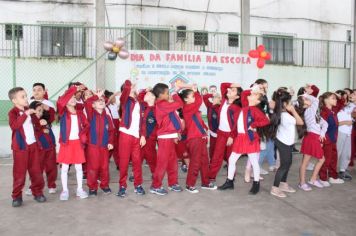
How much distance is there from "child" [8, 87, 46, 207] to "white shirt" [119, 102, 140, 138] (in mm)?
1168

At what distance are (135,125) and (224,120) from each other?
52.2 inches

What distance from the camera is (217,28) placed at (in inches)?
574

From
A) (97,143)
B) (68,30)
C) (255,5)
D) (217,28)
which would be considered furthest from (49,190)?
(255,5)

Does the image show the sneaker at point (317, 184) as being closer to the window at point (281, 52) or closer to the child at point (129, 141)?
the child at point (129, 141)

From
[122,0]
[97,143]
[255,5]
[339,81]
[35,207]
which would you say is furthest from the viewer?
[255,5]

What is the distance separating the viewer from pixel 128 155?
227 inches

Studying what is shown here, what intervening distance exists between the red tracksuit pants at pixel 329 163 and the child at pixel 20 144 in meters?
4.03

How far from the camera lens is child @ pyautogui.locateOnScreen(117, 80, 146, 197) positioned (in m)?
5.75

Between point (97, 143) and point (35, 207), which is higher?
point (97, 143)

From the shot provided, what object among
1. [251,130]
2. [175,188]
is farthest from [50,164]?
[251,130]

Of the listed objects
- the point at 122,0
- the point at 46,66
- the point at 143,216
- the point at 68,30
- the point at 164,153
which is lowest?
the point at 143,216

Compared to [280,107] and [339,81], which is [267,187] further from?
[339,81]

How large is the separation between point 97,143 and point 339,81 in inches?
351

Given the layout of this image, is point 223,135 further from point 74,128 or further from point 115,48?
point 115,48
